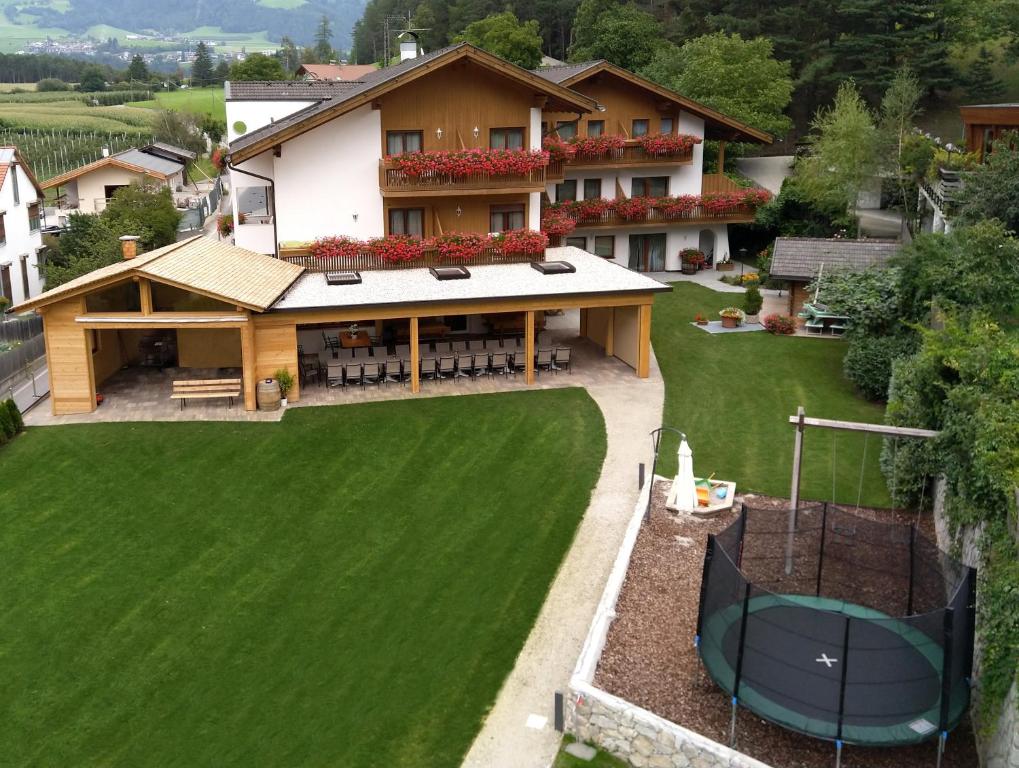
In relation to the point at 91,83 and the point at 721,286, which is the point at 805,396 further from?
the point at 91,83

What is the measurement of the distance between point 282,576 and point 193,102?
137m

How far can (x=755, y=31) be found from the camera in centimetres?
6625

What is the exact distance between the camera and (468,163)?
97.5ft

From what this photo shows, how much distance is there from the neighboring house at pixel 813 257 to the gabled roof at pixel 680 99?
8270 millimetres

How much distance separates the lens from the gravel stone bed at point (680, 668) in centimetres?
1280

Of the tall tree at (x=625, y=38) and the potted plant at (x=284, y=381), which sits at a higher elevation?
the tall tree at (x=625, y=38)

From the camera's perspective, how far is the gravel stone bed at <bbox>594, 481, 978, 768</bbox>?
12.8 m

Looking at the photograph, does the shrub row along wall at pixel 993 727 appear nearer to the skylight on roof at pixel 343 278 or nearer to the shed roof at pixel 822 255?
the skylight on roof at pixel 343 278

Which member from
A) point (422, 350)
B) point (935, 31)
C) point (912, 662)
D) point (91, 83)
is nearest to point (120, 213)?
point (422, 350)

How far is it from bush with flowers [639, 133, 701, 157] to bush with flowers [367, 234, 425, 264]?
13.8 m

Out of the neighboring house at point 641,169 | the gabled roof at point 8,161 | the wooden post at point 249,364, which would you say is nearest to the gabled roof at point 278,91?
the neighboring house at point 641,169

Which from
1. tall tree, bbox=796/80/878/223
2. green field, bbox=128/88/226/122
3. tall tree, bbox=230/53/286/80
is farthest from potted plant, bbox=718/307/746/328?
green field, bbox=128/88/226/122

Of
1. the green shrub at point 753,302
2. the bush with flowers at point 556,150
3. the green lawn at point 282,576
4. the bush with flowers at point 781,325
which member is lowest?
the green lawn at point 282,576

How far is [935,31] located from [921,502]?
170 ft
